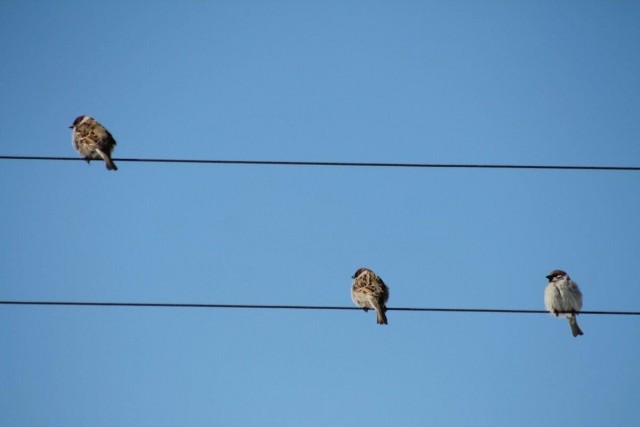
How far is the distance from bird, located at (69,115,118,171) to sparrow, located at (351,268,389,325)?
162 inches

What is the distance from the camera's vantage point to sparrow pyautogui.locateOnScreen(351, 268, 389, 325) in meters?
12.1

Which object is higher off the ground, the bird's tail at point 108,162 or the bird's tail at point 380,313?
the bird's tail at point 108,162

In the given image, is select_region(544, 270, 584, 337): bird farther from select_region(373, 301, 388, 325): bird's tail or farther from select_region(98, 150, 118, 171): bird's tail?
select_region(98, 150, 118, 171): bird's tail

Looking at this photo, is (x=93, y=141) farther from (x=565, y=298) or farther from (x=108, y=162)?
(x=565, y=298)

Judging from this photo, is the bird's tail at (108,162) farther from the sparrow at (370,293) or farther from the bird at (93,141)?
the sparrow at (370,293)

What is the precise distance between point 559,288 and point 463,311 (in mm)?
4290

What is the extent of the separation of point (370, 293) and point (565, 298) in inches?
113

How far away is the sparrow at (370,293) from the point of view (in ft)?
39.6

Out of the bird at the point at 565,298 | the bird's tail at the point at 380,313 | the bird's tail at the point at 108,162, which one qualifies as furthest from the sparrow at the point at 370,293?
the bird's tail at the point at 108,162

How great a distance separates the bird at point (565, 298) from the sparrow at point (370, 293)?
2447 millimetres

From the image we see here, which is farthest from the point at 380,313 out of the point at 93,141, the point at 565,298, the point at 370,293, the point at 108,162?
the point at 93,141

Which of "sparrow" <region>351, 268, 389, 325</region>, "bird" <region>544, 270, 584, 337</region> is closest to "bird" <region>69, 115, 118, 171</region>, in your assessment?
"sparrow" <region>351, 268, 389, 325</region>

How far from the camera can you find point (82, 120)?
12766mm

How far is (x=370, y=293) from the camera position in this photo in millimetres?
12289
